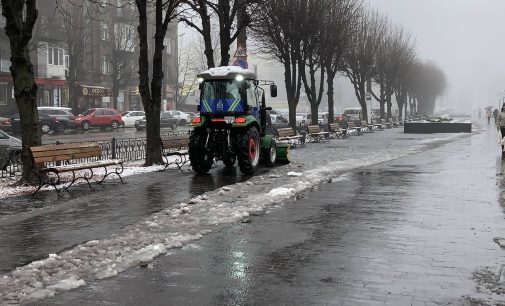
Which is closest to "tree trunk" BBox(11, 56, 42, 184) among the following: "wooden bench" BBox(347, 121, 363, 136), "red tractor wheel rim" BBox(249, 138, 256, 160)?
"red tractor wheel rim" BBox(249, 138, 256, 160)

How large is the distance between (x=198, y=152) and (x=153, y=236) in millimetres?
7285

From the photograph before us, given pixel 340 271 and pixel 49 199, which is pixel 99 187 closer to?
pixel 49 199

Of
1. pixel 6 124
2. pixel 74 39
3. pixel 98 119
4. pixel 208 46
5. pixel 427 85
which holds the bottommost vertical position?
pixel 6 124

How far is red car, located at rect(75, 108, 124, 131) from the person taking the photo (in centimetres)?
4475

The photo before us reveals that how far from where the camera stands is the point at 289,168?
16797 mm

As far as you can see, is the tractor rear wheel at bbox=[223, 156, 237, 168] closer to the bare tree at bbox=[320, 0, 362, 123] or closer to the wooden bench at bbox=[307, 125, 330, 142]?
the wooden bench at bbox=[307, 125, 330, 142]

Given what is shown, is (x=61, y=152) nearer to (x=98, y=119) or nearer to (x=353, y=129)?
(x=353, y=129)

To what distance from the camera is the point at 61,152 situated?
12.7 m

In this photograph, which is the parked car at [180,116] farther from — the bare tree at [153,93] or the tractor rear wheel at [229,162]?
the tractor rear wheel at [229,162]

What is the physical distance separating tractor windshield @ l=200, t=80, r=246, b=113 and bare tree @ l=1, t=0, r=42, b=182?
4.33 meters

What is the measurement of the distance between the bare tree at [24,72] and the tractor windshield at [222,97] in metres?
4.33

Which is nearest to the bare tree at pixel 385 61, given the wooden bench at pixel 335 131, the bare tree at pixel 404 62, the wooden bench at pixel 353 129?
the bare tree at pixel 404 62

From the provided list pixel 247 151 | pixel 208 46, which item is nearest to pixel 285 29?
pixel 208 46

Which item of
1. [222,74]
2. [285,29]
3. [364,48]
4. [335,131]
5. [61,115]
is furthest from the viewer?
[364,48]
